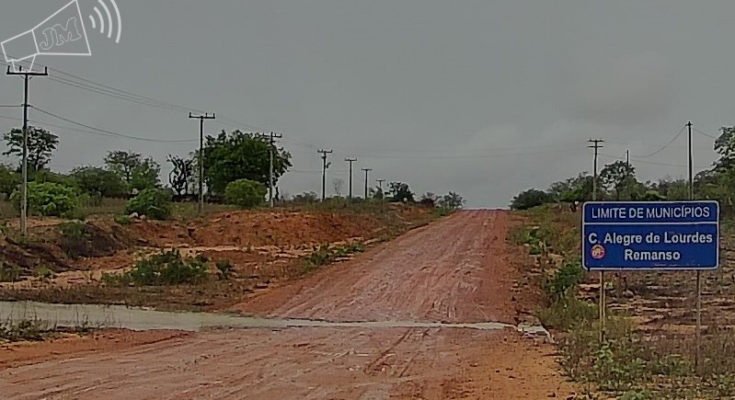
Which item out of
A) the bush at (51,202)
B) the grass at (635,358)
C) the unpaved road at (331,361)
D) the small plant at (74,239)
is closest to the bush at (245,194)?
the bush at (51,202)

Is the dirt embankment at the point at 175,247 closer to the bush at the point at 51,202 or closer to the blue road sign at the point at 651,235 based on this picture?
the bush at the point at 51,202

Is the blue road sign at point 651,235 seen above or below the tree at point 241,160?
below

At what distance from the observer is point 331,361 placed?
13.8 m


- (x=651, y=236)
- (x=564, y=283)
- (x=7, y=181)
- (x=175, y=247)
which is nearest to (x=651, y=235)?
(x=651, y=236)

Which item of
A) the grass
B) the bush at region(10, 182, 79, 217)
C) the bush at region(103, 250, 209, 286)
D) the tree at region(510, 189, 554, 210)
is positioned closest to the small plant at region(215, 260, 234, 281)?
the bush at region(103, 250, 209, 286)

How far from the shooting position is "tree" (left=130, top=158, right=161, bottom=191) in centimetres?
9647

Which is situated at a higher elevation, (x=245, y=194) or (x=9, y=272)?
(x=245, y=194)

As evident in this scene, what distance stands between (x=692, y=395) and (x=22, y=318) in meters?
13.2

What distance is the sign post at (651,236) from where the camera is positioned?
12258mm

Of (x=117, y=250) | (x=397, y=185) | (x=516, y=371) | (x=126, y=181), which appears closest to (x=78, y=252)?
(x=117, y=250)

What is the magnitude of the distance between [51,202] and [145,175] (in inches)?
2042

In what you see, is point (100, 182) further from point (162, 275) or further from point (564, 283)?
point (564, 283)

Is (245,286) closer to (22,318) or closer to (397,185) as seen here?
(22,318)

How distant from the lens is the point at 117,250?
3984 centimetres
